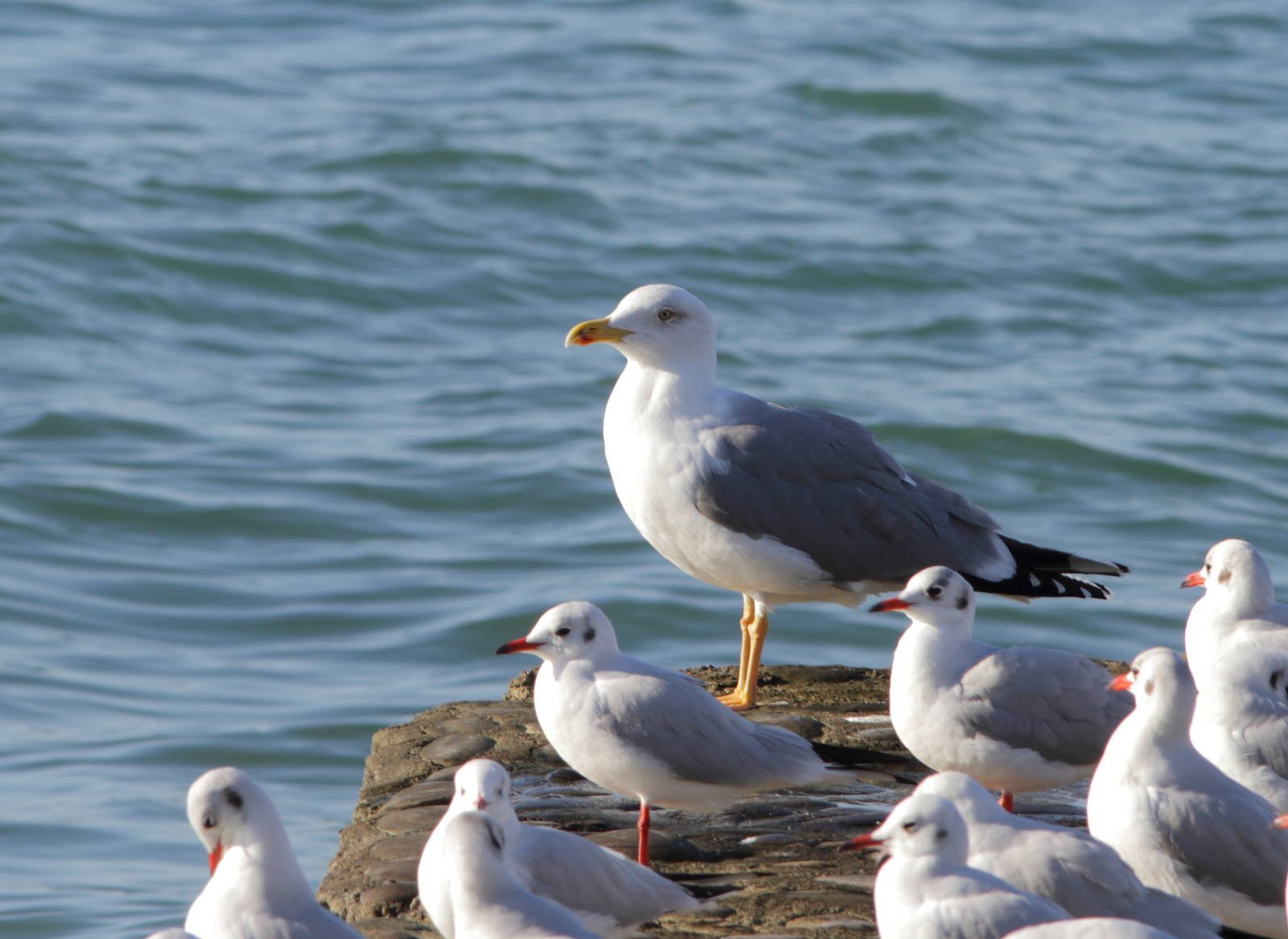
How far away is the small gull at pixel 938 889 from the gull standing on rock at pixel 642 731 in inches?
34.8

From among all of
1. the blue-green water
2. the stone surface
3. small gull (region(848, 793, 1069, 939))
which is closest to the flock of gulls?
small gull (region(848, 793, 1069, 939))

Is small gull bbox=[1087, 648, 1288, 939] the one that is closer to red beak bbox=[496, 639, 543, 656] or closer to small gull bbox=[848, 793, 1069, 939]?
small gull bbox=[848, 793, 1069, 939]

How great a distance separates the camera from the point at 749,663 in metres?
6.77

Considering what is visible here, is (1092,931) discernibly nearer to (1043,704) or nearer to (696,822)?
(1043,704)

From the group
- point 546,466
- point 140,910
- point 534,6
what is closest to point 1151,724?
point 140,910

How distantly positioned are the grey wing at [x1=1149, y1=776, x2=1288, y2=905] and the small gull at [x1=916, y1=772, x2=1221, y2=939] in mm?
312

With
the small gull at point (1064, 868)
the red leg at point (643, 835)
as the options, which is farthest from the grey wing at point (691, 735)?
the small gull at point (1064, 868)

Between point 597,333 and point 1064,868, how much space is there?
285 centimetres

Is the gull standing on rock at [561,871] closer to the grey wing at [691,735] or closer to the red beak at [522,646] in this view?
the grey wing at [691,735]

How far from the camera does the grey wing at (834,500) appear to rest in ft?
21.4

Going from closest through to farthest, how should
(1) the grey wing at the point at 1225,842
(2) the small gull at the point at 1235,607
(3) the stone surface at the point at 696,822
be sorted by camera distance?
(1) the grey wing at the point at 1225,842 < (3) the stone surface at the point at 696,822 < (2) the small gull at the point at 1235,607

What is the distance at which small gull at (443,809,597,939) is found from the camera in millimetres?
3887

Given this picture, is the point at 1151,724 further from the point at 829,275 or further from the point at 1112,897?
the point at 829,275

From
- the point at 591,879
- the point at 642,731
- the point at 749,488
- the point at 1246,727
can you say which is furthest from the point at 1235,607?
the point at 591,879
